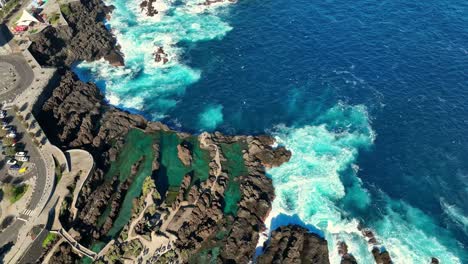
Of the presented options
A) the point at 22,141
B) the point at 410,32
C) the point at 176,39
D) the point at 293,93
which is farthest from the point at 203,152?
the point at 410,32

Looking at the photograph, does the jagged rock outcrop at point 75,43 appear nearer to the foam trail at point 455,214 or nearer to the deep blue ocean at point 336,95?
the deep blue ocean at point 336,95

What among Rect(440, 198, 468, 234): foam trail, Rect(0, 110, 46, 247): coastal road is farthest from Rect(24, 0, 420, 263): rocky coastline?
Rect(440, 198, 468, 234): foam trail

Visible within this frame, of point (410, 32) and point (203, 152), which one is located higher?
point (410, 32)

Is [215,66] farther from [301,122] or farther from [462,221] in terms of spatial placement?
[462,221]

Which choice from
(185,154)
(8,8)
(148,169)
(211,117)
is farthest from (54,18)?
(185,154)

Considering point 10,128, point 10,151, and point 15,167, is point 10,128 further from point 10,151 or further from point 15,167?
point 15,167

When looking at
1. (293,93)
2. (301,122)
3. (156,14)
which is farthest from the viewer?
(156,14)
